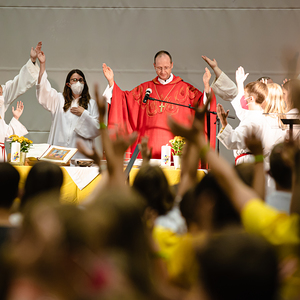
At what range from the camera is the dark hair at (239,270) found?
67cm

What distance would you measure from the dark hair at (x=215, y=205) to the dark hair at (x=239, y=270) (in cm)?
51

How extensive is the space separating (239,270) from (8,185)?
1.34 meters

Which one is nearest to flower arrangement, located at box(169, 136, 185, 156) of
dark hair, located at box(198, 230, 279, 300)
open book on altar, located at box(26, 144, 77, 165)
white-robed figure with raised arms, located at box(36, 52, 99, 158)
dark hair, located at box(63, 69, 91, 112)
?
open book on altar, located at box(26, 144, 77, 165)

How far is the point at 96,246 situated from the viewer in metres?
0.75

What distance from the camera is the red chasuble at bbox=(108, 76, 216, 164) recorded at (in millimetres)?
5621

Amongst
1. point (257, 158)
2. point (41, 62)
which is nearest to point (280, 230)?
point (257, 158)

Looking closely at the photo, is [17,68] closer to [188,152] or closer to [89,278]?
[188,152]

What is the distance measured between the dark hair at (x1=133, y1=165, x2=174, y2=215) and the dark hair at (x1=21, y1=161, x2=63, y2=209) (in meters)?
0.38

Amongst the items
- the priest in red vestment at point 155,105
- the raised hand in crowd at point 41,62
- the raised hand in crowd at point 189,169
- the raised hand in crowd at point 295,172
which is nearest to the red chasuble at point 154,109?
the priest in red vestment at point 155,105

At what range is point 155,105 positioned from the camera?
5.75m

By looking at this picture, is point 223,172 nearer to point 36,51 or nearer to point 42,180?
point 42,180

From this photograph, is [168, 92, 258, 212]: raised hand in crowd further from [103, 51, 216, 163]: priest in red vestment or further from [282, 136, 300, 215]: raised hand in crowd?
[103, 51, 216, 163]: priest in red vestment

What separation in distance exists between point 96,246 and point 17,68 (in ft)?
22.1

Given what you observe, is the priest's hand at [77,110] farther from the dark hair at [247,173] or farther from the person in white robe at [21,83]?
the dark hair at [247,173]
